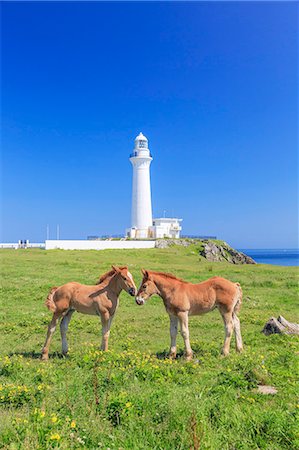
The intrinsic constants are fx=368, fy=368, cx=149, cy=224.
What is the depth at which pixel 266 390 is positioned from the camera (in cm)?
776

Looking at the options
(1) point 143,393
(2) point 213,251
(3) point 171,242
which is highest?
(3) point 171,242

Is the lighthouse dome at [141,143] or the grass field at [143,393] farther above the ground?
the lighthouse dome at [141,143]

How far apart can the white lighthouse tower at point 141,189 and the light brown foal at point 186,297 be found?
2970 inches

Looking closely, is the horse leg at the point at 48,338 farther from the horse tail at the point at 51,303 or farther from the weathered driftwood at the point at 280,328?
the weathered driftwood at the point at 280,328

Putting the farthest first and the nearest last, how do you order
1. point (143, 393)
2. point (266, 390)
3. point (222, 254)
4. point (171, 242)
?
point (222, 254) < point (171, 242) < point (266, 390) < point (143, 393)

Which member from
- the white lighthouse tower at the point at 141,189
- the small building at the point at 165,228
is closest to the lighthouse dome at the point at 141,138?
the white lighthouse tower at the point at 141,189

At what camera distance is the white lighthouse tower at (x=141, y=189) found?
87.4 metres

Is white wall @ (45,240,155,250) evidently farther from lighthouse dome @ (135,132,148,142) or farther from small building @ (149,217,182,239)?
lighthouse dome @ (135,132,148,142)

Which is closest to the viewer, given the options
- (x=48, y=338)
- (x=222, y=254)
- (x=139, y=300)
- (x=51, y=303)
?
(x=139, y=300)

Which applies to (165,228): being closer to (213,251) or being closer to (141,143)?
(213,251)

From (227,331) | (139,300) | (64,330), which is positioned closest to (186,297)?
(139,300)

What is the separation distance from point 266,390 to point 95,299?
5092mm

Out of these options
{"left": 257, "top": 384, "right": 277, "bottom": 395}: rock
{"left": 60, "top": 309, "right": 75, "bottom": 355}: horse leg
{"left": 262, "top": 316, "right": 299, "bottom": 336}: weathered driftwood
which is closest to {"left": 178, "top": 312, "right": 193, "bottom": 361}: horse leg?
{"left": 257, "top": 384, "right": 277, "bottom": 395}: rock

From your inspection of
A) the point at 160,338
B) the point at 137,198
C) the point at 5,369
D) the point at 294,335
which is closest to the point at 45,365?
the point at 5,369
